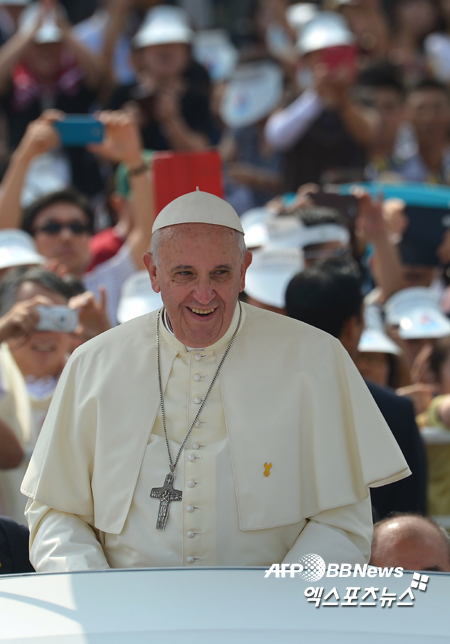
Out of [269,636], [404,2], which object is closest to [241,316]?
[269,636]

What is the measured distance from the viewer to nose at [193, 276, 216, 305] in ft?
8.30

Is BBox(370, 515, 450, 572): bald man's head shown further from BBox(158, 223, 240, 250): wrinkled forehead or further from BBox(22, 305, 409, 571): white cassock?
BBox(158, 223, 240, 250): wrinkled forehead

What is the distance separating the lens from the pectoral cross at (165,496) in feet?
8.30

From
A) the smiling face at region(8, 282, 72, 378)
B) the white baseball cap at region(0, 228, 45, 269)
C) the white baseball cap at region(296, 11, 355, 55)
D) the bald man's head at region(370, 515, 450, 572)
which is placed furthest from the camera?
the white baseball cap at region(296, 11, 355, 55)

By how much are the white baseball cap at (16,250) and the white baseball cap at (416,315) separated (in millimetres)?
1831

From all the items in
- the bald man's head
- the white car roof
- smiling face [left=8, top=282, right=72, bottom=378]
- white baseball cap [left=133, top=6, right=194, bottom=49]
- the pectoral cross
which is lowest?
the bald man's head

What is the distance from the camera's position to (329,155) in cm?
652

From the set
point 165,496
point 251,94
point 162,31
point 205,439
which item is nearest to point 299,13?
point 251,94

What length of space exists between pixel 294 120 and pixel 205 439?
164 inches

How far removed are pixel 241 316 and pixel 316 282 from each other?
2.88 ft

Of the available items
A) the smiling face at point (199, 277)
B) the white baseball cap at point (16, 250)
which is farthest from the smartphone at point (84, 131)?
the smiling face at point (199, 277)

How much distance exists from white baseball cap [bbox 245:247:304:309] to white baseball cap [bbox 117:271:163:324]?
0.44m

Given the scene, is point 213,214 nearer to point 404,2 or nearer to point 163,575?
point 163,575

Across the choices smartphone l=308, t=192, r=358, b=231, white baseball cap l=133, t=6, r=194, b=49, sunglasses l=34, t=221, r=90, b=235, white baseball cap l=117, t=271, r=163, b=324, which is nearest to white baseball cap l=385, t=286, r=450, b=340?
smartphone l=308, t=192, r=358, b=231
